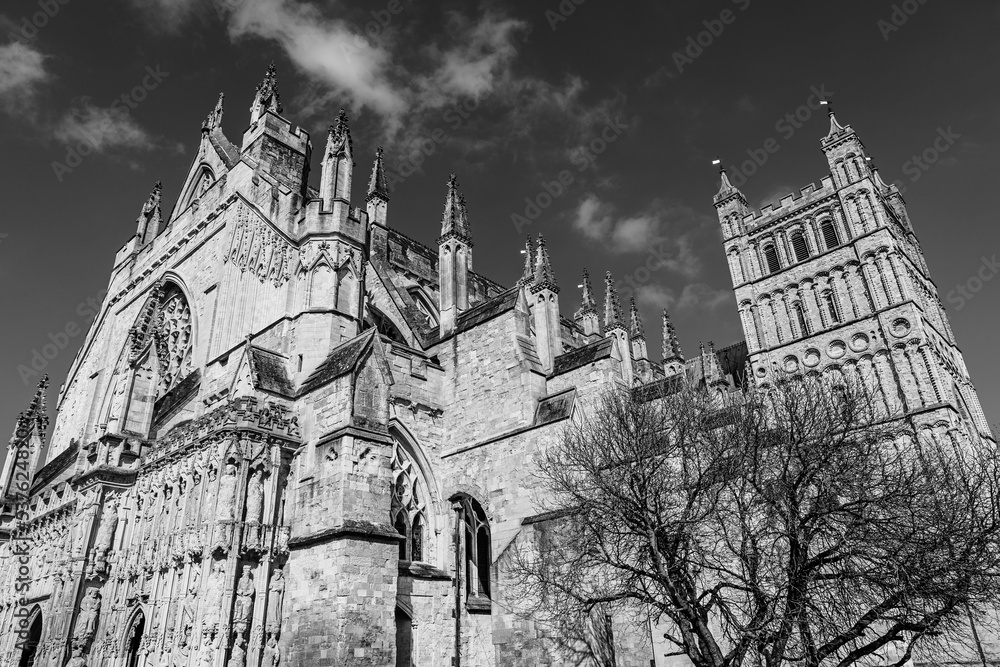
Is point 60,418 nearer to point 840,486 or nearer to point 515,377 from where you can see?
point 515,377

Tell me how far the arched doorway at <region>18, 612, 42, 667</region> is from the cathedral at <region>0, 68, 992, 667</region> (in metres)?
0.07

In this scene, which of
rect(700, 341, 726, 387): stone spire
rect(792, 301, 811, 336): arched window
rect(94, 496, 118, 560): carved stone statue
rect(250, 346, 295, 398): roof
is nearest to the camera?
rect(250, 346, 295, 398): roof

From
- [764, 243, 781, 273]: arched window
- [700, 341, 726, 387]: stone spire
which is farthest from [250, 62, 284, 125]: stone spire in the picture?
[764, 243, 781, 273]: arched window

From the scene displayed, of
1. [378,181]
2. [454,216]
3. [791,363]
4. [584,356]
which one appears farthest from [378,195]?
[791,363]

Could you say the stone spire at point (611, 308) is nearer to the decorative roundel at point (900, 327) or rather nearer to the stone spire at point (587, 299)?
the stone spire at point (587, 299)

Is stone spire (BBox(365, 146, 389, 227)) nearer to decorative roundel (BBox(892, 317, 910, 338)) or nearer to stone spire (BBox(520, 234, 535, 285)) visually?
stone spire (BBox(520, 234, 535, 285))

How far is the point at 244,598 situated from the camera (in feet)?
36.9

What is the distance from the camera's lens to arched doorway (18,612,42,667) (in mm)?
17656

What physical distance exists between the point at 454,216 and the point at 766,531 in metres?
13.3

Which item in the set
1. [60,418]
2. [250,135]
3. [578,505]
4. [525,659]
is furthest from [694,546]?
[60,418]

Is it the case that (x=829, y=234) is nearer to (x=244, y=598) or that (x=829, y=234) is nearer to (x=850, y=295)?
(x=850, y=295)

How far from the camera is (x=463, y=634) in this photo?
1424cm

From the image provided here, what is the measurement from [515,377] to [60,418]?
21091 mm

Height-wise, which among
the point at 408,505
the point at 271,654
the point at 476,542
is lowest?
the point at 271,654
